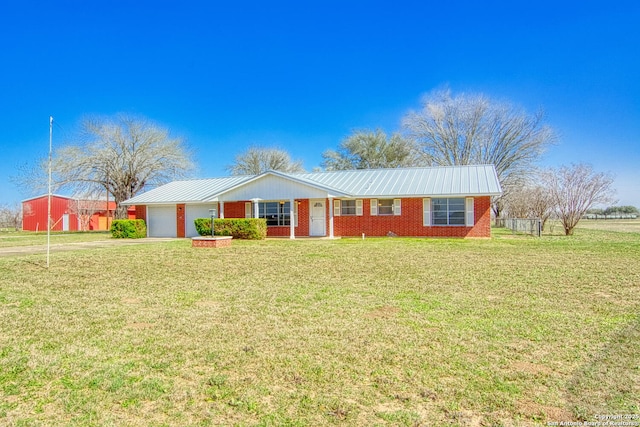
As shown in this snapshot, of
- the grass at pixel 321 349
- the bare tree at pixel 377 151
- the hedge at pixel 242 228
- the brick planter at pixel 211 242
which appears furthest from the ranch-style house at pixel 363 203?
the bare tree at pixel 377 151

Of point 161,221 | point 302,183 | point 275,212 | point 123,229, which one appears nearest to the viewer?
point 302,183

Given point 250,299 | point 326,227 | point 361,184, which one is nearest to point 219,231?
point 326,227

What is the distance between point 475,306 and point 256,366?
12.0ft

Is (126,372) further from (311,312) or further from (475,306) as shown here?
(475,306)

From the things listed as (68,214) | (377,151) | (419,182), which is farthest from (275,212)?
(68,214)

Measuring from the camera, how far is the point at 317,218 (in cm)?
2220

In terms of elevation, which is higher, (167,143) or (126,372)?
(167,143)

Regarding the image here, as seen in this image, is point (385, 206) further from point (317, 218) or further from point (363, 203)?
point (317, 218)

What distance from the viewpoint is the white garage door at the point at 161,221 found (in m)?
25.3

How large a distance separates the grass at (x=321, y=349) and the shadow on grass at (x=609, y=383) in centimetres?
2

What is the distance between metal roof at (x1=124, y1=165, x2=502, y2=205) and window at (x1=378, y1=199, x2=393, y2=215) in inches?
20.6

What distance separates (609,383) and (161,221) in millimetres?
25252

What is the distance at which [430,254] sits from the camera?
42.2ft

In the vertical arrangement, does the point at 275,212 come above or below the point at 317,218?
above
